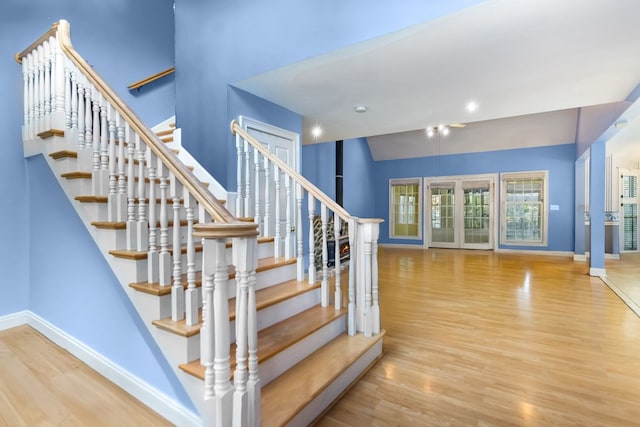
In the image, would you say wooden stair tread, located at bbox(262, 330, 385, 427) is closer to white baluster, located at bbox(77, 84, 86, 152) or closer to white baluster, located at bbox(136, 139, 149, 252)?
white baluster, located at bbox(136, 139, 149, 252)

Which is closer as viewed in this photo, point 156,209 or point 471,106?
point 156,209

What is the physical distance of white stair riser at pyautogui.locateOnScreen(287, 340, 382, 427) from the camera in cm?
157

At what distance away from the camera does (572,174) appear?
7.12 m

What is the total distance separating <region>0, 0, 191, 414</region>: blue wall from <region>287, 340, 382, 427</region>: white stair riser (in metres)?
0.61

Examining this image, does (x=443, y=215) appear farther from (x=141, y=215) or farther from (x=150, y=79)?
(x=141, y=215)

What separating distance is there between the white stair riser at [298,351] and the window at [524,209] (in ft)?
23.8

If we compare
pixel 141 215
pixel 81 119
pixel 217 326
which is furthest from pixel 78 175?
pixel 217 326

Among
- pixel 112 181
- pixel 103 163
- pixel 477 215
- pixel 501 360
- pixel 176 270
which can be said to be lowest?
pixel 501 360

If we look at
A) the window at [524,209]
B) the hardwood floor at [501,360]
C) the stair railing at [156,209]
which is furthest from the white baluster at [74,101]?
the window at [524,209]

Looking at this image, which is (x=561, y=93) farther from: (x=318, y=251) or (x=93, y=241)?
(x=93, y=241)

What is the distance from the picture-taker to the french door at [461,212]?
8.09 meters

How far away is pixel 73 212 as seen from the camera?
221 cm

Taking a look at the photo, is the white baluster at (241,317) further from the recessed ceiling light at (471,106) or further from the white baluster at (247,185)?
the recessed ceiling light at (471,106)

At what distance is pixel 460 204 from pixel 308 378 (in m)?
7.85
